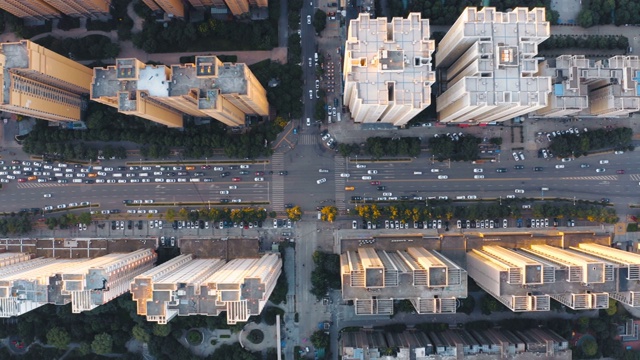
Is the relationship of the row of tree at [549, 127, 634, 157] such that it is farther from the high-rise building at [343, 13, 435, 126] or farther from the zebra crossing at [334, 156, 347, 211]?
the zebra crossing at [334, 156, 347, 211]

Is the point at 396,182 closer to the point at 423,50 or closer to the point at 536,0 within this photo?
the point at 423,50

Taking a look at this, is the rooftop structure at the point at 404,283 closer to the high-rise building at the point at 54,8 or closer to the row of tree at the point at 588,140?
the row of tree at the point at 588,140

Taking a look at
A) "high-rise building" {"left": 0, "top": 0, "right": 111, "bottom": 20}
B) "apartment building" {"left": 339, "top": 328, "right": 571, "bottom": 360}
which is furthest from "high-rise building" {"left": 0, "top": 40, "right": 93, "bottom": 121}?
"apartment building" {"left": 339, "top": 328, "right": 571, "bottom": 360}

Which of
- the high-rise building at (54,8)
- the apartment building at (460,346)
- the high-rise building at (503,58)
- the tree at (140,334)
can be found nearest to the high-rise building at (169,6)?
the high-rise building at (54,8)

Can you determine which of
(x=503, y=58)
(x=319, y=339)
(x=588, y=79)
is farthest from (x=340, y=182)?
(x=588, y=79)

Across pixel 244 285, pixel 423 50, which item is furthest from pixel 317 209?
pixel 423 50

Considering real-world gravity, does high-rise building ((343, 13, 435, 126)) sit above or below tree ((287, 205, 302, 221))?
above

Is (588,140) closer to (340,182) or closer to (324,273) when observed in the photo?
(340,182)
